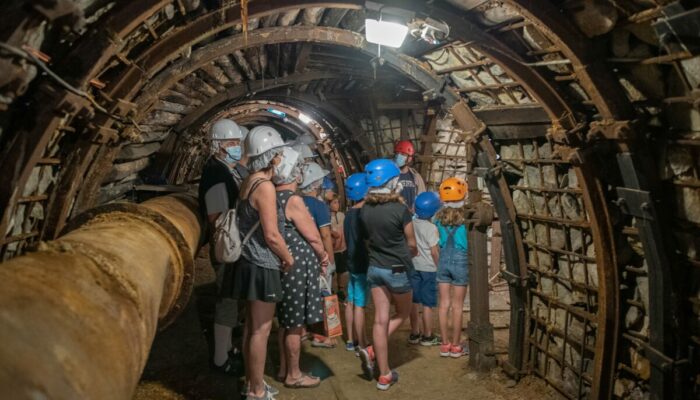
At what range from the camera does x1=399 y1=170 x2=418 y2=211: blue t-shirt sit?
8850mm

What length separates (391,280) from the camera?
5.20 m

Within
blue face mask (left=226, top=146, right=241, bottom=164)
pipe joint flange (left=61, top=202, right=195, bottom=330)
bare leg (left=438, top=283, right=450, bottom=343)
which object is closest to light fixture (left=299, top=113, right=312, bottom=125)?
blue face mask (left=226, top=146, right=241, bottom=164)

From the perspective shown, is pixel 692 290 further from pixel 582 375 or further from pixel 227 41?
pixel 227 41

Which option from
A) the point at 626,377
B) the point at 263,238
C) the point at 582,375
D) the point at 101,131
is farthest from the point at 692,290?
the point at 101,131

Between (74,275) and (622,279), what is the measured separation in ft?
14.8

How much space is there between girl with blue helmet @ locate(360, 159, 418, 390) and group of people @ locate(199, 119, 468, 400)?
0.01 metres

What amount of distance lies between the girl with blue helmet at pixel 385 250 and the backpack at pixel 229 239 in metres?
1.54

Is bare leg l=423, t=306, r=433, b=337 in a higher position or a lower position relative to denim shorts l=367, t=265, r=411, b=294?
lower

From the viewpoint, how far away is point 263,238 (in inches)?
171

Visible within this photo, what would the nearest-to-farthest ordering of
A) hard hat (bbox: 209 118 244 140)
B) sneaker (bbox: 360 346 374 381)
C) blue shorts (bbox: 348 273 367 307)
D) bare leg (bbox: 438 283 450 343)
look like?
sneaker (bbox: 360 346 374 381) < hard hat (bbox: 209 118 244 140) < blue shorts (bbox: 348 273 367 307) < bare leg (bbox: 438 283 450 343)

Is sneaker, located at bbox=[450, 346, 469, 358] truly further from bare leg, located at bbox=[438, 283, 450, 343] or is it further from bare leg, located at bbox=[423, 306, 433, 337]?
bare leg, located at bbox=[423, 306, 433, 337]

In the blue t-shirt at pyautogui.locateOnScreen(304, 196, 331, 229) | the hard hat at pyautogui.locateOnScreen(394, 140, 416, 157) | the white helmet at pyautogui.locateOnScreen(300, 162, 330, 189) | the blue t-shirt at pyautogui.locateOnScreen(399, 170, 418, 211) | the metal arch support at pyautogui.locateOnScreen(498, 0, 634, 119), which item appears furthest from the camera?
the hard hat at pyautogui.locateOnScreen(394, 140, 416, 157)

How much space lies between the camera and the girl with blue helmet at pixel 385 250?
5.21m

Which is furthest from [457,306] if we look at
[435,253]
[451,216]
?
[451,216]
